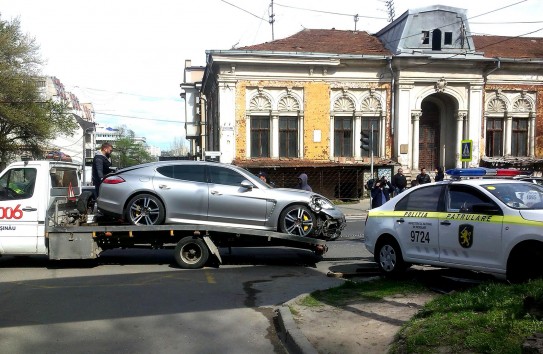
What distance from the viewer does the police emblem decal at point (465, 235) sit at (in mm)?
6895

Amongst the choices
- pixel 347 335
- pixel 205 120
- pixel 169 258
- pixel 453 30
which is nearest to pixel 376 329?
pixel 347 335

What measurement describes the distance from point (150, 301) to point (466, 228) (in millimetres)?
4558

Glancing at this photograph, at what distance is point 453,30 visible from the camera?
3012 cm

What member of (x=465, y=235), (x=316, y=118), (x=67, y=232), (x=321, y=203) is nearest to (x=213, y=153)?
Result: (x=316, y=118)

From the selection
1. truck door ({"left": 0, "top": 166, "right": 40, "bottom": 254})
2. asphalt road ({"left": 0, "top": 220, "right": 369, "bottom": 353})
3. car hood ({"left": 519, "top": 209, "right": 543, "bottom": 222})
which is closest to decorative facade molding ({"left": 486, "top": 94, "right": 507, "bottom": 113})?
asphalt road ({"left": 0, "top": 220, "right": 369, "bottom": 353})

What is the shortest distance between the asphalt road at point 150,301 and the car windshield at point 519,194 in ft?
9.58

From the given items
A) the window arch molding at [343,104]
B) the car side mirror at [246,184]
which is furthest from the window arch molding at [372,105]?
the car side mirror at [246,184]

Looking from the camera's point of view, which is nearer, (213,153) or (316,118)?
(213,153)

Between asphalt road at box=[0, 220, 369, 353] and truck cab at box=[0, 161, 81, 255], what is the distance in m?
0.57

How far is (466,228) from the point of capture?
22.9 feet

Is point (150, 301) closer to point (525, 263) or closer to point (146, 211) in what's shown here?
point (146, 211)

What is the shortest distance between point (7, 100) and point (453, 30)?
27.7 m

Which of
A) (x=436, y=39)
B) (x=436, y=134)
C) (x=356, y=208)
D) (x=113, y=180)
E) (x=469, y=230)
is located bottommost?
(x=356, y=208)

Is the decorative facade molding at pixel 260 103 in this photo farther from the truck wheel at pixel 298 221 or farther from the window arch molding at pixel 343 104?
the truck wheel at pixel 298 221
